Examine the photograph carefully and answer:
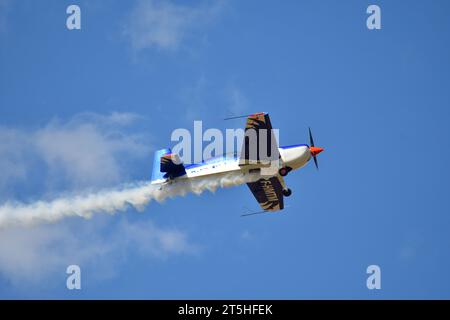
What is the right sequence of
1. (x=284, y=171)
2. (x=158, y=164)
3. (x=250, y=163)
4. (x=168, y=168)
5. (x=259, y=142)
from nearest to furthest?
1. (x=259, y=142)
2. (x=250, y=163)
3. (x=284, y=171)
4. (x=168, y=168)
5. (x=158, y=164)

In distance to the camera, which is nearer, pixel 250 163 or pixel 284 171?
pixel 250 163

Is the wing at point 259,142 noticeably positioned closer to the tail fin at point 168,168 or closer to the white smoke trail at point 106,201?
the white smoke trail at point 106,201

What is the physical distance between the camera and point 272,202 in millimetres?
35188

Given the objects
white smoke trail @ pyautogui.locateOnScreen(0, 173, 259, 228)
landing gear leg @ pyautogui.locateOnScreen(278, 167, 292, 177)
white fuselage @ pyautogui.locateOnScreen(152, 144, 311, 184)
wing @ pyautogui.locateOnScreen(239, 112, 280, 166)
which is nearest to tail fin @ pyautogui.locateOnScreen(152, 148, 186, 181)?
white smoke trail @ pyautogui.locateOnScreen(0, 173, 259, 228)

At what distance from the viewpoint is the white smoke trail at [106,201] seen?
3297 centimetres

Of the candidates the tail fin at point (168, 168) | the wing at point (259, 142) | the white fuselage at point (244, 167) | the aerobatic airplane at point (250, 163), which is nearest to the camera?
the wing at point (259, 142)

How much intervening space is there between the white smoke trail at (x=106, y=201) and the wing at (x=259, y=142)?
3.35ft

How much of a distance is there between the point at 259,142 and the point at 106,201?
23.1ft

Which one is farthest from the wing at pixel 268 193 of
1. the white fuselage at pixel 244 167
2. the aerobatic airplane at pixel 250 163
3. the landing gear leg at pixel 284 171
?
the white fuselage at pixel 244 167

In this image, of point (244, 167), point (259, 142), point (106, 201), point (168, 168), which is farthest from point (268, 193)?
point (106, 201)

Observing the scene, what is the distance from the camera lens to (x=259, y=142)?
31.6 m

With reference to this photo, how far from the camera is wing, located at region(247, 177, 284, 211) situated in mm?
34125

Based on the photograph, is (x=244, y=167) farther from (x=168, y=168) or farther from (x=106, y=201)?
(x=106, y=201)

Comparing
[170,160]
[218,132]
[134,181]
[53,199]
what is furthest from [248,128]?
[53,199]
